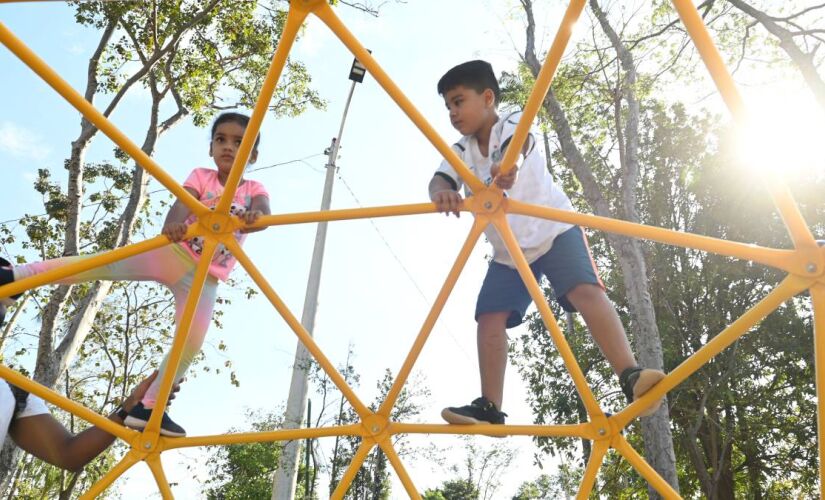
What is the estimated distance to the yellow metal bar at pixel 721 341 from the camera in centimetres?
193

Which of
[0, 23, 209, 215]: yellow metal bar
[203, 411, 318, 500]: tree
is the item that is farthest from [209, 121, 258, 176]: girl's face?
[203, 411, 318, 500]: tree

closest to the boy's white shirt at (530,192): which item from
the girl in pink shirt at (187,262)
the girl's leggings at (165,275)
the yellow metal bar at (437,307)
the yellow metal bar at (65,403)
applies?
the yellow metal bar at (437,307)

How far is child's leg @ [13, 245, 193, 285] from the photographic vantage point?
2.59 m

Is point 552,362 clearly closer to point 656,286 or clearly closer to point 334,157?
point 656,286

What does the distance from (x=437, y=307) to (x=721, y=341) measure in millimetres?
983

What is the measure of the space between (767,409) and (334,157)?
343 inches

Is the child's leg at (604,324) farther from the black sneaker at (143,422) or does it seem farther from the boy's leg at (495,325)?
the black sneaker at (143,422)

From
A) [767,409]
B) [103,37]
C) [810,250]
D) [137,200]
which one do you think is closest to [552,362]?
[767,409]

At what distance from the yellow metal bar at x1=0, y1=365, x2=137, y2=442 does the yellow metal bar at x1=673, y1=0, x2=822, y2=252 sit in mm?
2396

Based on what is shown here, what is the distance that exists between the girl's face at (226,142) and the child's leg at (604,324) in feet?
5.18

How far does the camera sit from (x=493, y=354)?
9.39 feet

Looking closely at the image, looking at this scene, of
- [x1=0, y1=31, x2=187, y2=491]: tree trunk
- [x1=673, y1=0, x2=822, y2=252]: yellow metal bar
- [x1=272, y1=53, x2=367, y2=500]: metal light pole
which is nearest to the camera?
[x1=673, y1=0, x2=822, y2=252]: yellow metal bar

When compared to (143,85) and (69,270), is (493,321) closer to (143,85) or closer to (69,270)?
(69,270)

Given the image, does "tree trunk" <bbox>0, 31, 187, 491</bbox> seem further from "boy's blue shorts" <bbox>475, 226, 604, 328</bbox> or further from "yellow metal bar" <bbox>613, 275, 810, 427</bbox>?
"yellow metal bar" <bbox>613, 275, 810, 427</bbox>
